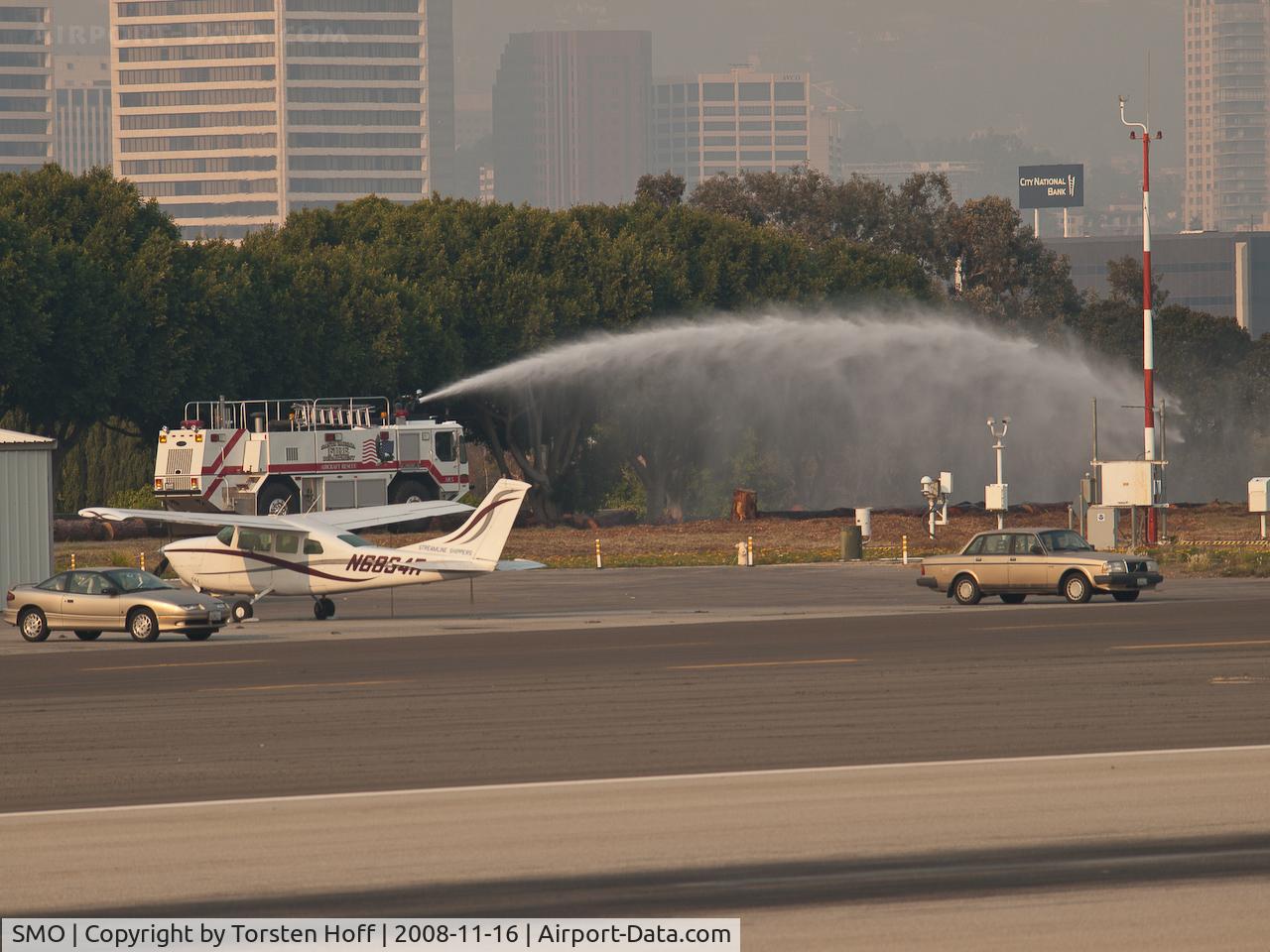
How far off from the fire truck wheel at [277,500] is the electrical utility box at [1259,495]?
110 feet

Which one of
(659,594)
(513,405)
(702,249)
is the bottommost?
(659,594)

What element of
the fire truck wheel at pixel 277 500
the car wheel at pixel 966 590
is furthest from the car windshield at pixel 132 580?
the fire truck wheel at pixel 277 500

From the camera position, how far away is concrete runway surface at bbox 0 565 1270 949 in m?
14.6

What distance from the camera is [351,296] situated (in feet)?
288

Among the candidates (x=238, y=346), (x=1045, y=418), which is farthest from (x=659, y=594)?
(x=1045, y=418)

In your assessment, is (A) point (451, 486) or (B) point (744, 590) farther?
(A) point (451, 486)

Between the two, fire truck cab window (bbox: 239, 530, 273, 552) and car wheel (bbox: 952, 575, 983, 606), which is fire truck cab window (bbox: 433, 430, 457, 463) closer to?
fire truck cab window (bbox: 239, 530, 273, 552)

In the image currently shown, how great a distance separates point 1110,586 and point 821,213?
9969cm

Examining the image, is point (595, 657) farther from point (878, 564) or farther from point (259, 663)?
point (878, 564)

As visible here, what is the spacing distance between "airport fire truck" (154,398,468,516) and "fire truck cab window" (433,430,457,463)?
4 centimetres

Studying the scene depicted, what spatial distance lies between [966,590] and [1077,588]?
99.6 inches

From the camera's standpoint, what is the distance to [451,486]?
239 ft

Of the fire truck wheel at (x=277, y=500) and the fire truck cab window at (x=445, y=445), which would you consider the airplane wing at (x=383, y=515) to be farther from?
the fire truck cab window at (x=445, y=445)

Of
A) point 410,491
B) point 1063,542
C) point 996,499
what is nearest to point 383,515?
point 1063,542
